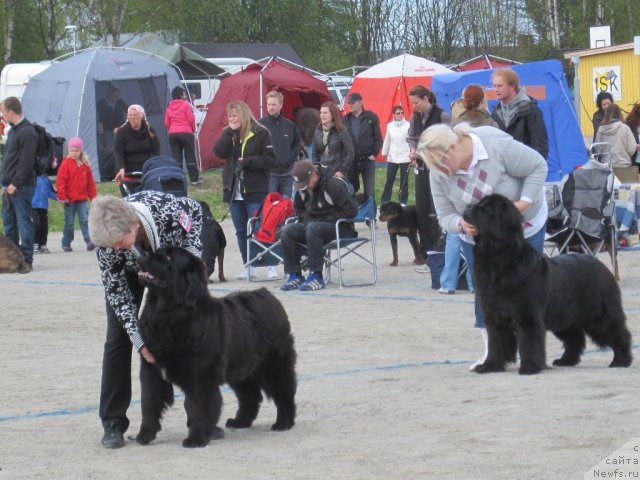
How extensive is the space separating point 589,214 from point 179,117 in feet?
42.0

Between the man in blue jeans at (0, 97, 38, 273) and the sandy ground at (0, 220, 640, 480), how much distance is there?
371 centimetres

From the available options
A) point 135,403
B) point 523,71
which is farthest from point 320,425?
point 523,71

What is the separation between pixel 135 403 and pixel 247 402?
1088 millimetres

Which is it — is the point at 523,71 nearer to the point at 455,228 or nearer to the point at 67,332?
the point at 67,332

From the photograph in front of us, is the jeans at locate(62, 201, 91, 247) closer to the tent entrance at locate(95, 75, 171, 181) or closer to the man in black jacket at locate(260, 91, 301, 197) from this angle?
the man in black jacket at locate(260, 91, 301, 197)

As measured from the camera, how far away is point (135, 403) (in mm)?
7207

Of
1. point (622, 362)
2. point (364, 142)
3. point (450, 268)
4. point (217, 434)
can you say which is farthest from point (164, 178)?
point (217, 434)

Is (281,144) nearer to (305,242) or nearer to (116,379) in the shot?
(305,242)

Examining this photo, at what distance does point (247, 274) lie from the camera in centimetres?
1334

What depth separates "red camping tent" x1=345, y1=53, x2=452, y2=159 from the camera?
90.9ft

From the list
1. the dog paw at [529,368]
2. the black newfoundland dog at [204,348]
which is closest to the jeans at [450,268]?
the dog paw at [529,368]

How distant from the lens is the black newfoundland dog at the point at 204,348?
5551 mm

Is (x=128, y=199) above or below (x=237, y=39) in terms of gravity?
below

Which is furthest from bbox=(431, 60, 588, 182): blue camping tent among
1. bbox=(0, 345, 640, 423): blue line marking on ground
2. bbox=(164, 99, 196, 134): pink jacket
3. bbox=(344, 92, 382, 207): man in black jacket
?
bbox=(0, 345, 640, 423): blue line marking on ground
